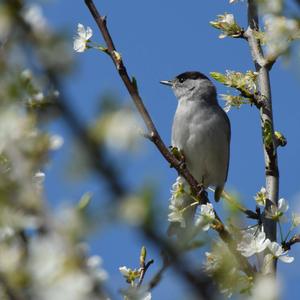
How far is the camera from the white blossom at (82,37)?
4209 millimetres

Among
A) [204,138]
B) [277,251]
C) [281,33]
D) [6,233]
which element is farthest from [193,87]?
[6,233]

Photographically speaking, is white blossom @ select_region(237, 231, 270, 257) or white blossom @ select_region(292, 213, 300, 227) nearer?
white blossom @ select_region(237, 231, 270, 257)

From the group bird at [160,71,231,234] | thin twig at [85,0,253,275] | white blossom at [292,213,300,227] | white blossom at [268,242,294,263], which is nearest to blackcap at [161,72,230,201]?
bird at [160,71,231,234]

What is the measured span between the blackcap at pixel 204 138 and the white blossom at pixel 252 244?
3.27 meters

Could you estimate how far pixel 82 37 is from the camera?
14.0ft

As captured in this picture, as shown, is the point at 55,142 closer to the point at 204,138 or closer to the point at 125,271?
the point at 125,271

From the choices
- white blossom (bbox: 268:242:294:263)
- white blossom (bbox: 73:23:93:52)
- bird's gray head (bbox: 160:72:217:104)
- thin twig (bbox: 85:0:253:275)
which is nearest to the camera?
thin twig (bbox: 85:0:253:275)

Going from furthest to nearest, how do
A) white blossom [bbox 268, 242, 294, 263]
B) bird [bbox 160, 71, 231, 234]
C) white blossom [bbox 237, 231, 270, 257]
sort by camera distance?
bird [bbox 160, 71, 231, 234] < white blossom [bbox 268, 242, 294, 263] < white blossom [bbox 237, 231, 270, 257]

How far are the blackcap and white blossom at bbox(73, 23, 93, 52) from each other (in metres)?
3.09

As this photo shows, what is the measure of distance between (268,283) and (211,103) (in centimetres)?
663

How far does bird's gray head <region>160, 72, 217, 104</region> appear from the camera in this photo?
26.5 feet

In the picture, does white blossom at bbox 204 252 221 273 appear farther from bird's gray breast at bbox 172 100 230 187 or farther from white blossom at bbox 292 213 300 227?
bird's gray breast at bbox 172 100 230 187

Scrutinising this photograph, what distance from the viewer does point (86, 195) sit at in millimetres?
1672

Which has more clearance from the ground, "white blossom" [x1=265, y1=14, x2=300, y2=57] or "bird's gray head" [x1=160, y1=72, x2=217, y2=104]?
"white blossom" [x1=265, y1=14, x2=300, y2=57]
